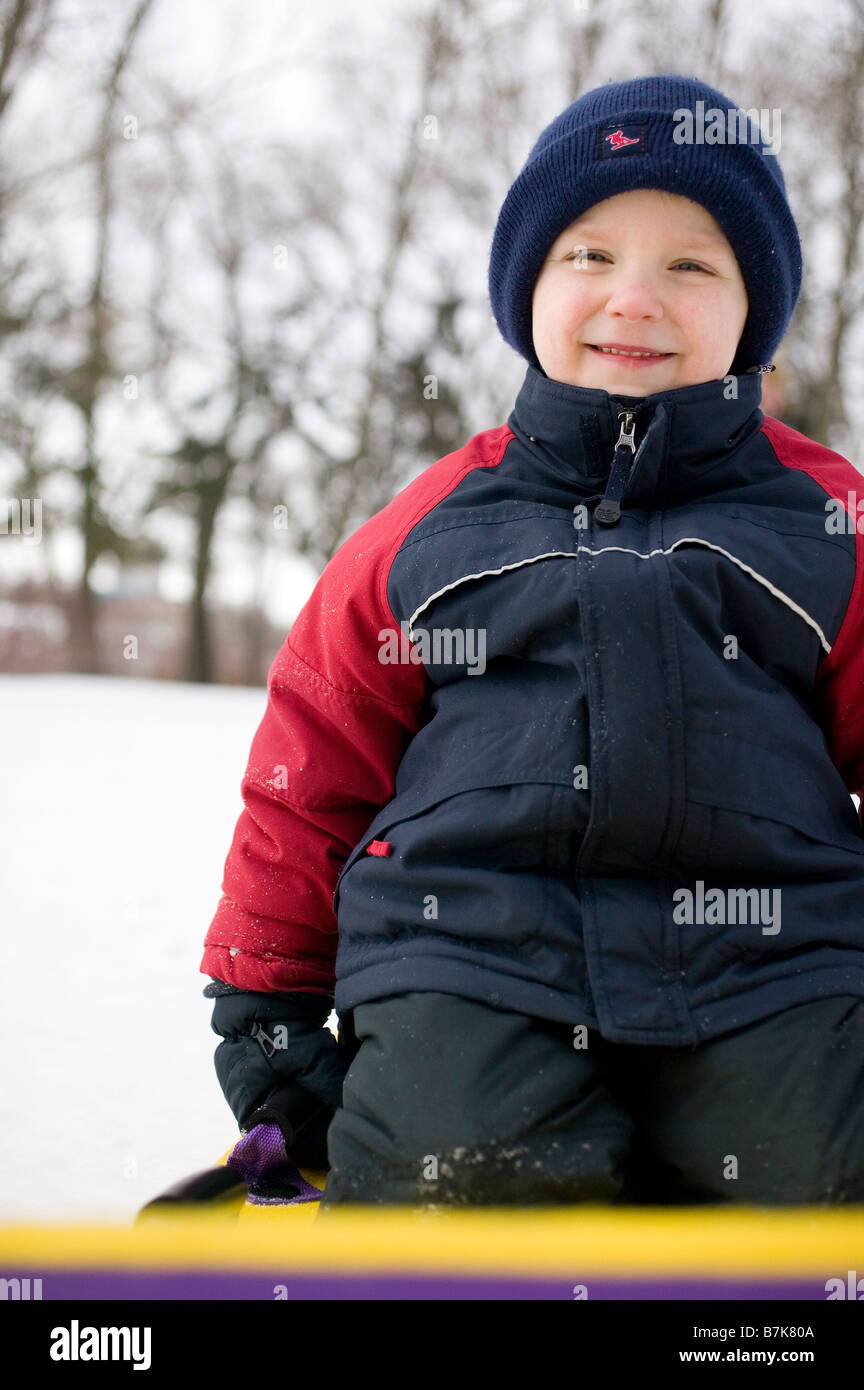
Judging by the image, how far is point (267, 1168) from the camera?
4.22 ft

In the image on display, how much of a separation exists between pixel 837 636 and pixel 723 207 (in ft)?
1.64

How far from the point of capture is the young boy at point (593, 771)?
1.11 m

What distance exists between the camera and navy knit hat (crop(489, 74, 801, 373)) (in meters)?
1.34

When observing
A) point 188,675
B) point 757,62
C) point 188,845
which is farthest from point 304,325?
point 188,845

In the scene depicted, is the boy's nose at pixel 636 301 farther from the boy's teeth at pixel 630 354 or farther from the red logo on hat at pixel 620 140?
the red logo on hat at pixel 620 140

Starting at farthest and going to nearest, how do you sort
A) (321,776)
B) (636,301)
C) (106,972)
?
1. (106,972)
2. (321,776)
3. (636,301)

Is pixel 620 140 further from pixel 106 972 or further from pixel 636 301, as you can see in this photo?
pixel 106 972

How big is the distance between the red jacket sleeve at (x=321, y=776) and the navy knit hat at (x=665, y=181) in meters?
0.31

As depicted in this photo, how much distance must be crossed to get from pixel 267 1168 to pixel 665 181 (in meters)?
1.16

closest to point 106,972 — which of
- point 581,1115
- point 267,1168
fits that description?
point 267,1168

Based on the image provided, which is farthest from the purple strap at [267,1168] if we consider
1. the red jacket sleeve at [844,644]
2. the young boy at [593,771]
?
the red jacket sleeve at [844,644]

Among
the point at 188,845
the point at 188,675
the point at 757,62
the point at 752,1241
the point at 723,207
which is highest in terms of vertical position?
the point at 757,62

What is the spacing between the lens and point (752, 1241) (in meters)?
0.88

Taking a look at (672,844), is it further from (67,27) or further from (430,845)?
(67,27)
